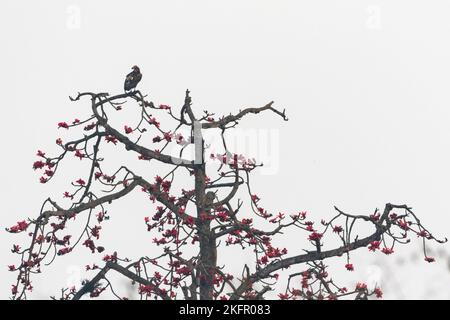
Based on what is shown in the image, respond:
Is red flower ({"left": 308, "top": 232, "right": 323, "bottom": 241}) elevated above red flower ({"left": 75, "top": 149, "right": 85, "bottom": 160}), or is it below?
below

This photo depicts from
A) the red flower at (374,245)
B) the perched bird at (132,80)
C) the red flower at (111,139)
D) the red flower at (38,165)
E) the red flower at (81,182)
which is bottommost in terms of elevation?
the red flower at (374,245)

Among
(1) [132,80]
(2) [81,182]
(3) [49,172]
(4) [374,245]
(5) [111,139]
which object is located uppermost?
(1) [132,80]

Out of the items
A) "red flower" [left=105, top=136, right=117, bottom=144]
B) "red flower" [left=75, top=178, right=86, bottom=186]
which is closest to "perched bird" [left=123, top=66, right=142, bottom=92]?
"red flower" [left=105, top=136, right=117, bottom=144]

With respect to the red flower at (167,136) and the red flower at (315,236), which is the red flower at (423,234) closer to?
the red flower at (315,236)

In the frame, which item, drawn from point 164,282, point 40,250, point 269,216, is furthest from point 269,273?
point 40,250

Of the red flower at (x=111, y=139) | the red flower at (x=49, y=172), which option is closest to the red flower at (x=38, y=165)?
the red flower at (x=49, y=172)

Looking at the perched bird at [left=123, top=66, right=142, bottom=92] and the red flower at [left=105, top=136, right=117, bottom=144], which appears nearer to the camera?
the red flower at [left=105, top=136, right=117, bottom=144]

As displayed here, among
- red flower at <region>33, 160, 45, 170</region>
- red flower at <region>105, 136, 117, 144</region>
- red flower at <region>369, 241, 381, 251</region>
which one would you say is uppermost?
red flower at <region>105, 136, 117, 144</region>

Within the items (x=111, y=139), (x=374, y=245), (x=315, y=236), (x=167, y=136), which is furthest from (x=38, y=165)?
(x=374, y=245)

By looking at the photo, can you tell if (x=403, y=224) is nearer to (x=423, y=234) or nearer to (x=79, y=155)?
(x=423, y=234)

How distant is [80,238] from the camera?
8.79 metres

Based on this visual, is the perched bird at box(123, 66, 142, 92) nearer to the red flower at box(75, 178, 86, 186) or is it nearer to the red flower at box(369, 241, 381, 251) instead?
the red flower at box(75, 178, 86, 186)

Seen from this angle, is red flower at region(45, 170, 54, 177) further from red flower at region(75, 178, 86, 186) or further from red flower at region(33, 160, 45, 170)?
red flower at region(75, 178, 86, 186)
